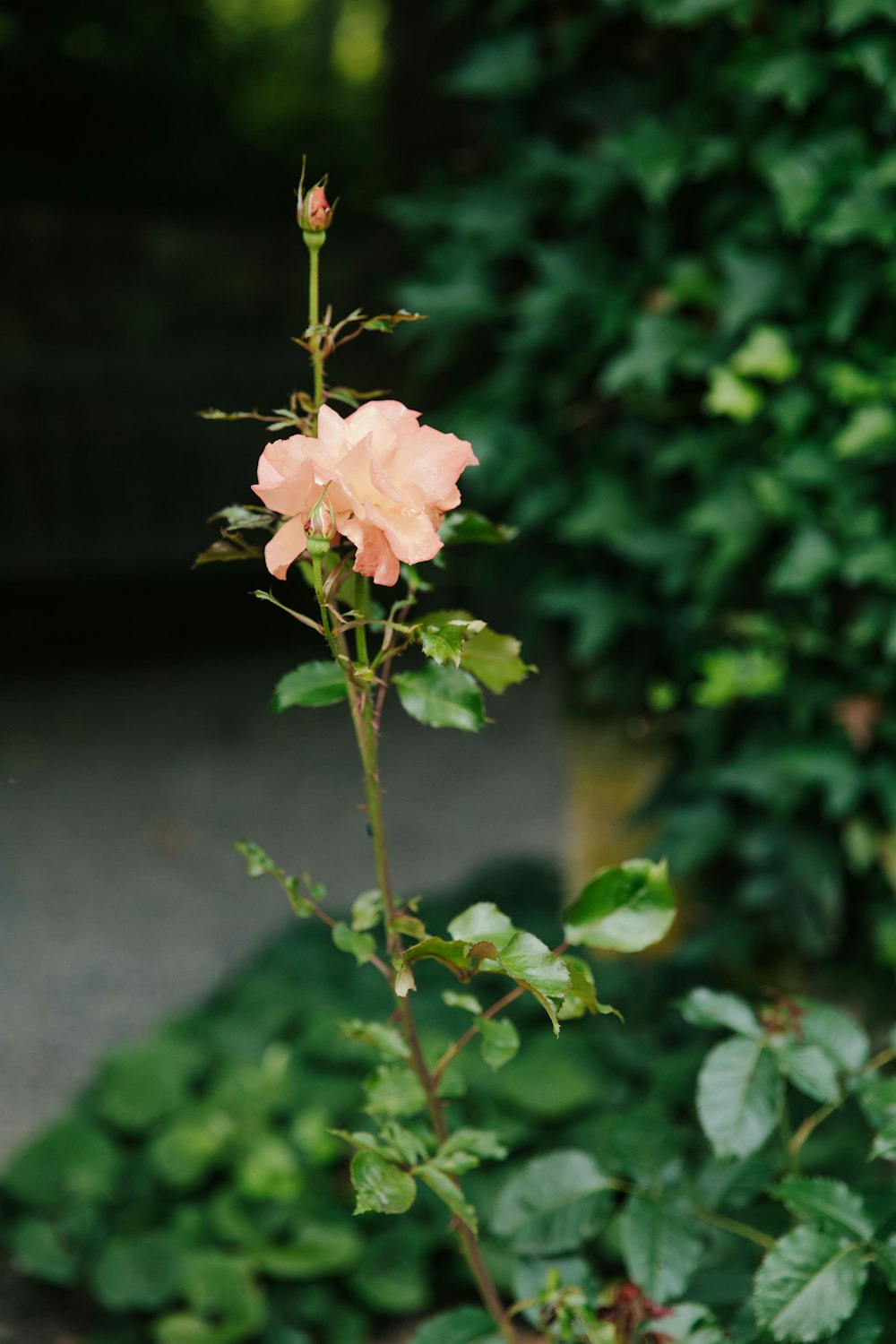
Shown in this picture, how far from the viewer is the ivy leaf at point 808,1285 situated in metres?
0.96

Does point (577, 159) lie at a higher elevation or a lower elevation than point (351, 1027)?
higher

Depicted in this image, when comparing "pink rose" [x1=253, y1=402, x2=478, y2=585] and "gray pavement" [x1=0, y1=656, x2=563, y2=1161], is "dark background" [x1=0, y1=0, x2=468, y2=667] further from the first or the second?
"pink rose" [x1=253, y1=402, x2=478, y2=585]

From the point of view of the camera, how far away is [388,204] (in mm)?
2199

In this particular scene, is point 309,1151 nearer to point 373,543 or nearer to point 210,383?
point 373,543

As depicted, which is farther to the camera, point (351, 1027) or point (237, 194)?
point (237, 194)

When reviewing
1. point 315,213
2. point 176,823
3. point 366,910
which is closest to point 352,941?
point 366,910

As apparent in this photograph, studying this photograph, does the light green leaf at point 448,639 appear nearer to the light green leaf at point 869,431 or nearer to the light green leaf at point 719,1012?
the light green leaf at point 719,1012

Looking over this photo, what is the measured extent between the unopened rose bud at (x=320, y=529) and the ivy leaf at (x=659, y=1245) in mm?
741

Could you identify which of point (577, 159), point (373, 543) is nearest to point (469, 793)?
point (577, 159)

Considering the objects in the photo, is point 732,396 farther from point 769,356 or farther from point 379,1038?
point 379,1038

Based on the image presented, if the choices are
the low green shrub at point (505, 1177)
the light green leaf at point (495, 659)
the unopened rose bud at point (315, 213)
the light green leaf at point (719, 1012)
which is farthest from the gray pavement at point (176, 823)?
the unopened rose bud at point (315, 213)

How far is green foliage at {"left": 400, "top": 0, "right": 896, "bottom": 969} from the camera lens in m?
1.76

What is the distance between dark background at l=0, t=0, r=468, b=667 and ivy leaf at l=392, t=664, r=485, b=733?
9.40 feet

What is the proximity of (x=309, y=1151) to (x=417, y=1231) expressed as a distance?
205mm
